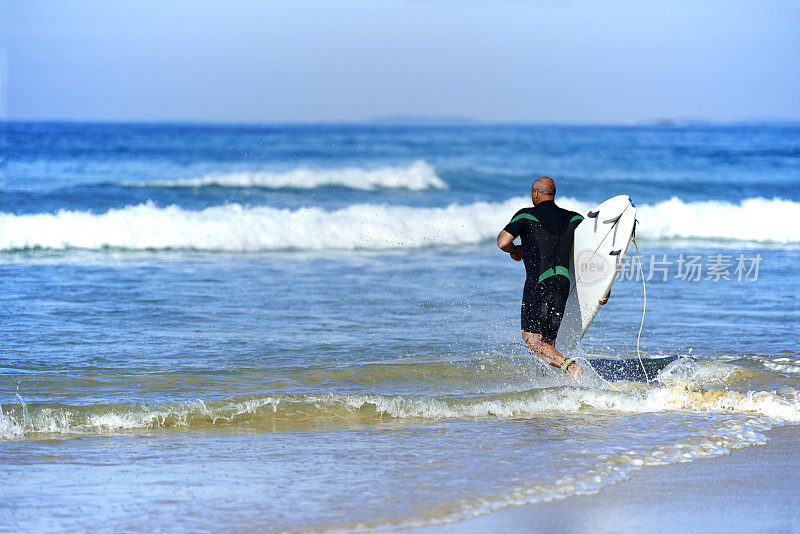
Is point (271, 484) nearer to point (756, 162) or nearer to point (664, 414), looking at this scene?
point (664, 414)

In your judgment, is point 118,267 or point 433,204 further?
point 433,204

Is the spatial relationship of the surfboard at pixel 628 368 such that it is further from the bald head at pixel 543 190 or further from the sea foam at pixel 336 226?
the sea foam at pixel 336 226

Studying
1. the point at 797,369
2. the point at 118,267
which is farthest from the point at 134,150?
the point at 797,369

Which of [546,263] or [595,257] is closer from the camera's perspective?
[546,263]

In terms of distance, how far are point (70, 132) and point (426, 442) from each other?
128ft

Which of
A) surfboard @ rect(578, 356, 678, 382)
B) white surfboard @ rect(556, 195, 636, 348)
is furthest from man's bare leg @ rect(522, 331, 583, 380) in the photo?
white surfboard @ rect(556, 195, 636, 348)

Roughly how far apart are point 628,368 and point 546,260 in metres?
1.16

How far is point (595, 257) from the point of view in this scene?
6.29 m

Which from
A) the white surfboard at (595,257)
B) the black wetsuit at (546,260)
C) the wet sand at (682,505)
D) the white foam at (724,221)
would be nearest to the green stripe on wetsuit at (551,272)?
the black wetsuit at (546,260)

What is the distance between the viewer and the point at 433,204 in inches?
770

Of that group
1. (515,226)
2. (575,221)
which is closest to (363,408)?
(515,226)

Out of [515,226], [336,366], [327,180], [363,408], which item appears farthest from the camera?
[327,180]

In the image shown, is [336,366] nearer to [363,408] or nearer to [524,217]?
[363,408]

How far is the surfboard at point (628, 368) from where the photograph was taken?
6.16 m
